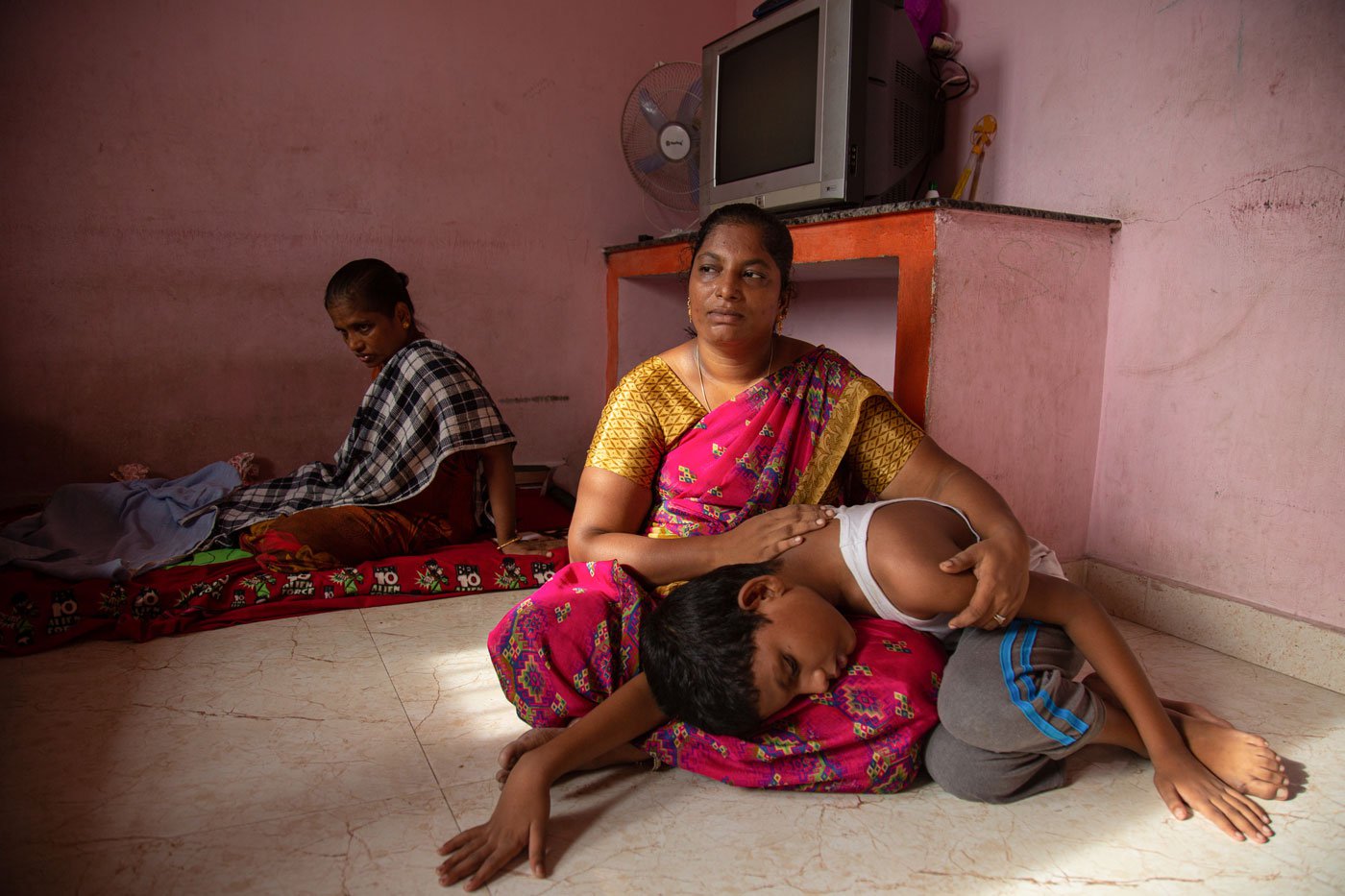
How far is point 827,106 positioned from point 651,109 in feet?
3.67

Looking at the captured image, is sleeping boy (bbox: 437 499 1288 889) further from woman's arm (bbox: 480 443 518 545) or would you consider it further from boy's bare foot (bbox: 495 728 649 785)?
woman's arm (bbox: 480 443 518 545)

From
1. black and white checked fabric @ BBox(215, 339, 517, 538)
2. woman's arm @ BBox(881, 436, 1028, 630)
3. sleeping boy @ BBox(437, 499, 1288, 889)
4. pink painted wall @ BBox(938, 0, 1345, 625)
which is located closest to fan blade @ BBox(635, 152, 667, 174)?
black and white checked fabric @ BBox(215, 339, 517, 538)

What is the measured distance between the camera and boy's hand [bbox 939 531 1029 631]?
1.34 meters

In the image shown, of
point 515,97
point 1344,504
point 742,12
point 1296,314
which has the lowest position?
point 1344,504

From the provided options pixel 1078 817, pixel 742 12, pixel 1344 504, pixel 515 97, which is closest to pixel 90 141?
pixel 515 97

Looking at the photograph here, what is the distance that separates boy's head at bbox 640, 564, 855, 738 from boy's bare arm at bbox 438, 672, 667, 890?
0.17ft

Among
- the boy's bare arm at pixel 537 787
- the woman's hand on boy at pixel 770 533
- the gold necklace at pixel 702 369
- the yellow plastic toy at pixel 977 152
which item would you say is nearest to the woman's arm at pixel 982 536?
the woman's hand on boy at pixel 770 533

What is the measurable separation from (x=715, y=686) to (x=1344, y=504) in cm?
150

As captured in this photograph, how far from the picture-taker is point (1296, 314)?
1.89 metres

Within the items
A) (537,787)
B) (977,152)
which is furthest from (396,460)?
(977,152)

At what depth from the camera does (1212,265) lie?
2049mm

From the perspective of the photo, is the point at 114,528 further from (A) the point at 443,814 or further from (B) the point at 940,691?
(B) the point at 940,691

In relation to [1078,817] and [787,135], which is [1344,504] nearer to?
[1078,817]

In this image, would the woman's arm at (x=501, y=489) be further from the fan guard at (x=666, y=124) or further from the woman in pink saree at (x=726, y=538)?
the fan guard at (x=666, y=124)
